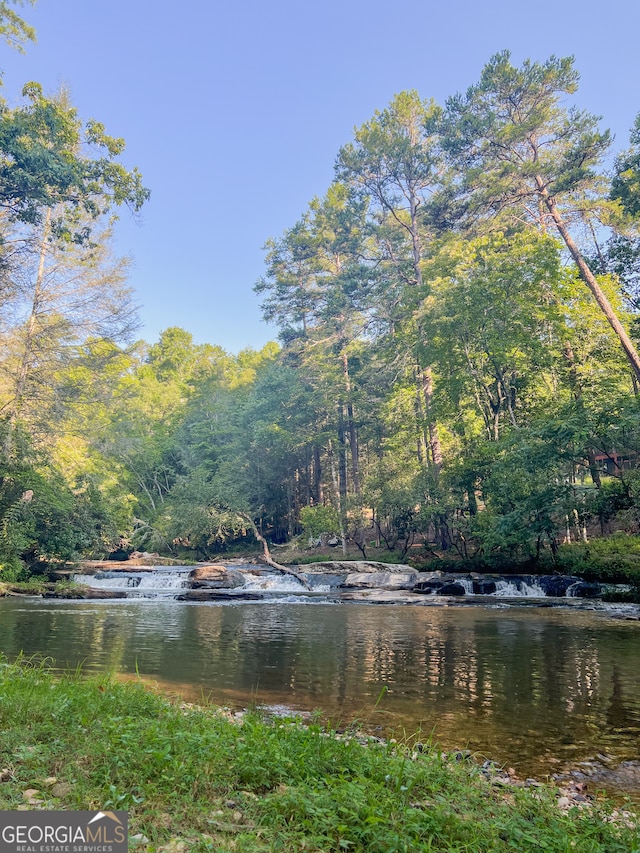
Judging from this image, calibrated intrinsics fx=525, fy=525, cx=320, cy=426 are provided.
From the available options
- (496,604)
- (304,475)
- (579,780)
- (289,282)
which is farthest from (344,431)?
(579,780)

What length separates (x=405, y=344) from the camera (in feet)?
95.9

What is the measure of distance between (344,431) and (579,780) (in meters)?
A: 31.7

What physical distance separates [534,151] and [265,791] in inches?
994

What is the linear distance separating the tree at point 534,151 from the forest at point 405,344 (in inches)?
3.7

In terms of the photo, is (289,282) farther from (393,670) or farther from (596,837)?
(596,837)

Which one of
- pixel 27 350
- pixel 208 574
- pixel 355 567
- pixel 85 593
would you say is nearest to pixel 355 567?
pixel 355 567

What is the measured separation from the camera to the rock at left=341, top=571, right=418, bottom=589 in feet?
67.3

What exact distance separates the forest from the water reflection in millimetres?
7599

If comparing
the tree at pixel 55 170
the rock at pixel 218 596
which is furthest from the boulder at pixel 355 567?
the tree at pixel 55 170

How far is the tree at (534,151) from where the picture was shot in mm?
20484

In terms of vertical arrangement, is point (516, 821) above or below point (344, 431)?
below

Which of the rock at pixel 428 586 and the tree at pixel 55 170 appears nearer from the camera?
the tree at pixel 55 170

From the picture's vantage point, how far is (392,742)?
14.2ft

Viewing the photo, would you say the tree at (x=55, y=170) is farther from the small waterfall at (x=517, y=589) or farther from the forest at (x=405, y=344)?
the small waterfall at (x=517, y=589)
